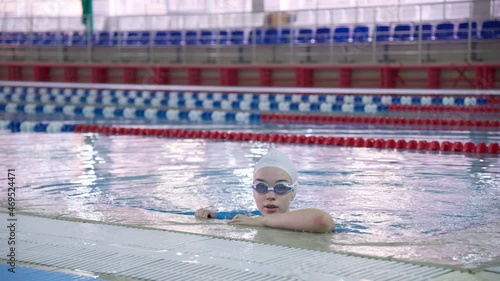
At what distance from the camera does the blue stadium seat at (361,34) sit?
17047 mm

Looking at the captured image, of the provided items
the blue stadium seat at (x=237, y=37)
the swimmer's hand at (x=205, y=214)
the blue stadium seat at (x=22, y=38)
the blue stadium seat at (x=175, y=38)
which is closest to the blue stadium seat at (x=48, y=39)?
the blue stadium seat at (x=22, y=38)

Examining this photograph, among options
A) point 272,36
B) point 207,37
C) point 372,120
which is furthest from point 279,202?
point 207,37

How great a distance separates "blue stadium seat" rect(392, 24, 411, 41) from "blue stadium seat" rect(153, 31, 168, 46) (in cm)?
563

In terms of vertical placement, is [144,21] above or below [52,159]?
above

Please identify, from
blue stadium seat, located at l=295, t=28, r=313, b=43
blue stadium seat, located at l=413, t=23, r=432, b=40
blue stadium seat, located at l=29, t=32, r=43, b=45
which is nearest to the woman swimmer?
blue stadium seat, located at l=413, t=23, r=432, b=40

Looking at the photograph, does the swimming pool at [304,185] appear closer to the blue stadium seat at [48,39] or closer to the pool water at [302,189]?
the pool water at [302,189]

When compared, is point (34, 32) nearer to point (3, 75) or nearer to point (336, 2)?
point (3, 75)

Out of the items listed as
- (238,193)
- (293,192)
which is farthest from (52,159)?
(293,192)

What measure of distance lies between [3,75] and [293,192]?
19.5m

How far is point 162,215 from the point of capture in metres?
4.57

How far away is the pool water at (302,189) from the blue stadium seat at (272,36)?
27.6 feet

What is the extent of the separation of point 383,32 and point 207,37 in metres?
4.38

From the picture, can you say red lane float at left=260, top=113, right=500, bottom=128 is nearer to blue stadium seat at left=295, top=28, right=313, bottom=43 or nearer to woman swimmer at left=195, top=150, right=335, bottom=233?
blue stadium seat at left=295, top=28, right=313, bottom=43

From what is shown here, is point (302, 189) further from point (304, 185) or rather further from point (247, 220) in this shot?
point (247, 220)
